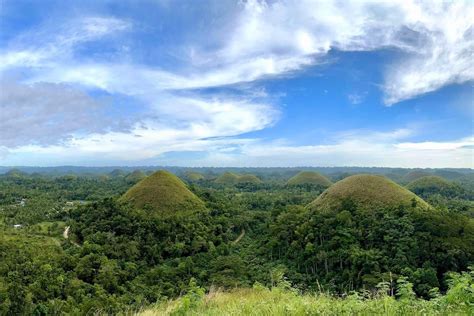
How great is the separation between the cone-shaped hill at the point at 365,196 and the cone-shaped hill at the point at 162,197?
13.0m

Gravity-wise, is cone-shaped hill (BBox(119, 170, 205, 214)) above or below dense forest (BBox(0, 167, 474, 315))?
above

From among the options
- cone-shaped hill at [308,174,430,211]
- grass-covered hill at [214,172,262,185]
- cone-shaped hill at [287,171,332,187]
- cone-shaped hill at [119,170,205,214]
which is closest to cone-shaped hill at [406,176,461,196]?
cone-shaped hill at [287,171,332,187]

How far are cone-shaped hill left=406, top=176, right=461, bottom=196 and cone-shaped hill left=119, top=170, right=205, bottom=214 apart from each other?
162ft

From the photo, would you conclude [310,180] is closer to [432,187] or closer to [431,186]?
[431,186]

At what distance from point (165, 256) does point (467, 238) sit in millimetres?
21019

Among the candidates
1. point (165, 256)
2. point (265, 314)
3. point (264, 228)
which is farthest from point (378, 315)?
point (264, 228)

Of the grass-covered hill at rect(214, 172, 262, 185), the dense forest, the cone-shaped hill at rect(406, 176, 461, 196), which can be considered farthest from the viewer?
the grass-covered hill at rect(214, 172, 262, 185)

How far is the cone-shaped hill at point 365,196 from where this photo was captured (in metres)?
29.0

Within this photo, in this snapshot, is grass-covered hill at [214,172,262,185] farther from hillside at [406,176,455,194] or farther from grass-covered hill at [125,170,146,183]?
hillside at [406,176,455,194]

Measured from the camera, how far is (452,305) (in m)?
3.79

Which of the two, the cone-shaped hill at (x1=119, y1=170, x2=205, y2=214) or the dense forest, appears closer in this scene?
the dense forest

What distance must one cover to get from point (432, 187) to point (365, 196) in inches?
1877

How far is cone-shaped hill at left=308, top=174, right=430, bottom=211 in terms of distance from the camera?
95.3 feet

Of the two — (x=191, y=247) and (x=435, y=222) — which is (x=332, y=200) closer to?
(x=435, y=222)
